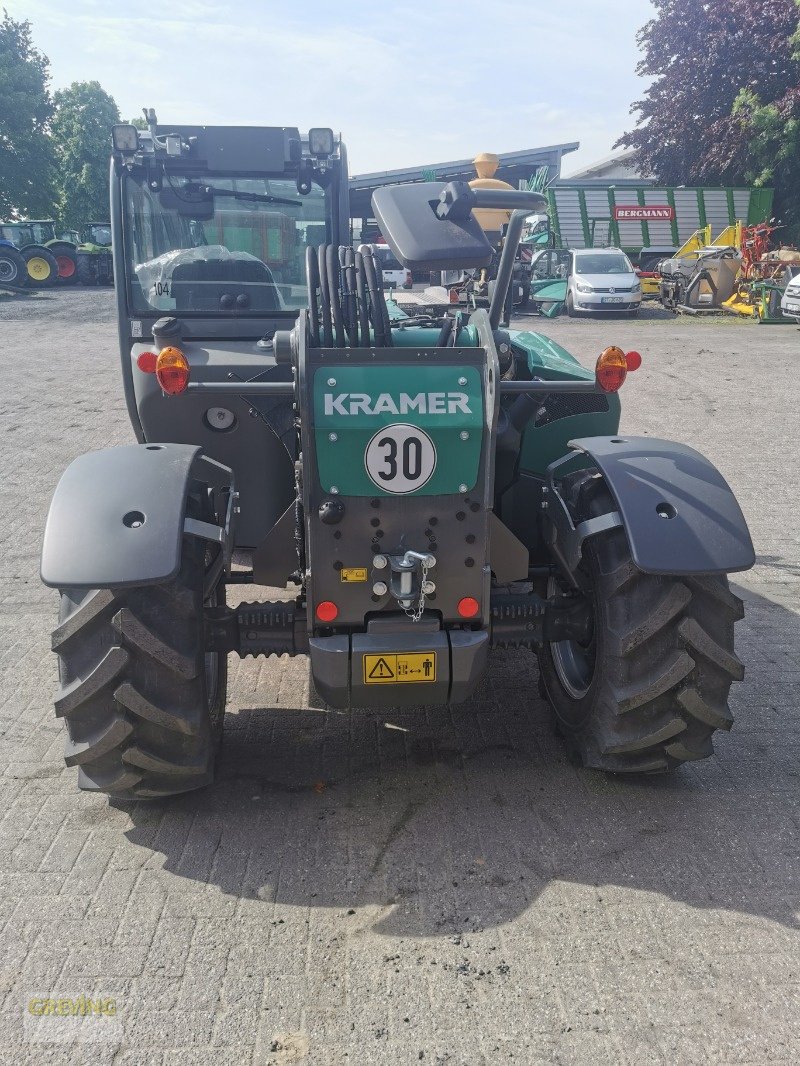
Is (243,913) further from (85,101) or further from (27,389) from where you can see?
(85,101)

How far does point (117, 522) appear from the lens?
3.10 m

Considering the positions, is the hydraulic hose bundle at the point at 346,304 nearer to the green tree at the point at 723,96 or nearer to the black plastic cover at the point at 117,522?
the black plastic cover at the point at 117,522

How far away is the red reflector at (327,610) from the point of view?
3.30 metres

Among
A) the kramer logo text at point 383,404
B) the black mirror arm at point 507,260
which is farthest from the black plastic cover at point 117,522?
the black mirror arm at point 507,260

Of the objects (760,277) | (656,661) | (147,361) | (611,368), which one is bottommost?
(656,661)

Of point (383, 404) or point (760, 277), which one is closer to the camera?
point (383, 404)

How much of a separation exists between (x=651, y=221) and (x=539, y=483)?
77.3 feet

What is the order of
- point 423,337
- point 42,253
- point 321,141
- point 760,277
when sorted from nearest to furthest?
point 423,337 → point 321,141 → point 760,277 → point 42,253

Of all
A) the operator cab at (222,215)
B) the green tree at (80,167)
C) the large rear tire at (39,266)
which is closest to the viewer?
Answer: the operator cab at (222,215)

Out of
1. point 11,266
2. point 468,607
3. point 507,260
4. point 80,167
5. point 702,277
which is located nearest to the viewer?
point 468,607

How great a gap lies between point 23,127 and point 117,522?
43.8 meters

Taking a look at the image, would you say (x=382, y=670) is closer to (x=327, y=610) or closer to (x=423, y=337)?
(x=327, y=610)

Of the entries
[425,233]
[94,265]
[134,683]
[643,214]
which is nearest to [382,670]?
[134,683]

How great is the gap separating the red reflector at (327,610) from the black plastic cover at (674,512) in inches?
41.1
